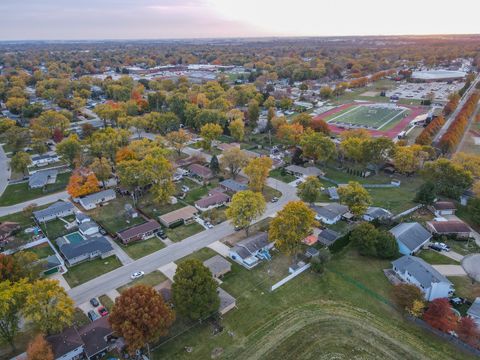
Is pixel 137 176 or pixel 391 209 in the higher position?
→ pixel 137 176

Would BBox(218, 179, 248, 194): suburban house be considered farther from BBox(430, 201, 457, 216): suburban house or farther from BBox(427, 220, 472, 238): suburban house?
BBox(430, 201, 457, 216): suburban house

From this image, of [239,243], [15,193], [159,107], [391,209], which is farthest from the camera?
[159,107]

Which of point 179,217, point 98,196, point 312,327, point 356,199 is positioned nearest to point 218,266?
point 312,327

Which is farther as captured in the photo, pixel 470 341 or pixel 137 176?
pixel 137 176

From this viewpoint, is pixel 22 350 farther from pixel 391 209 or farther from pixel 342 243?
pixel 391 209

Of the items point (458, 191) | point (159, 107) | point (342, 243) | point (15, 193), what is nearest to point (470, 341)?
point (342, 243)

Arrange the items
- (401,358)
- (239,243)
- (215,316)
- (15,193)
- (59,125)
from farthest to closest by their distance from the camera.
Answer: (59,125)
(15,193)
(239,243)
(215,316)
(401,358)
